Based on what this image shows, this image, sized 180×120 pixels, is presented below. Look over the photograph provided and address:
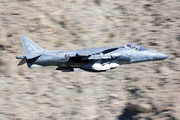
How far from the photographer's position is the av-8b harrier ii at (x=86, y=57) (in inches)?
837

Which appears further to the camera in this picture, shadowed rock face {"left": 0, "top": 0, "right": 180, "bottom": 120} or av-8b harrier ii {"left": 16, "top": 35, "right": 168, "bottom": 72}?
shadowed rock face {"left": 0, "top": 0, "right": 180, "bottom": 120}

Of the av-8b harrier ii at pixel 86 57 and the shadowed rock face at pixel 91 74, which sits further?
the shadowed rock face at pixel 91 74

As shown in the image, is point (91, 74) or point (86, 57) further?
point (91, 74)

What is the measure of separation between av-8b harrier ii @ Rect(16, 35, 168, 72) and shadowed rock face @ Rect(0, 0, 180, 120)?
632 cm

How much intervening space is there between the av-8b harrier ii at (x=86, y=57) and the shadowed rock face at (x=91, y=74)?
6324 mm

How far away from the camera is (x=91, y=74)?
97.7 feet

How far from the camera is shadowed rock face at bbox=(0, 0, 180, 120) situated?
28062 millimetres

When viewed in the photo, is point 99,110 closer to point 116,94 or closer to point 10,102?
point 116,94

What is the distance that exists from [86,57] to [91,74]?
28.0 ft

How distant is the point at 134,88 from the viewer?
28.7 metres

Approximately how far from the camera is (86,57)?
70.4 feet

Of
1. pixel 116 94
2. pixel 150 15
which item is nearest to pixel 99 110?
pixel 116 94

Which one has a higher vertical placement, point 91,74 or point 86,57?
point 86,57

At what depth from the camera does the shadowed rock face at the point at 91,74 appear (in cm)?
2806
